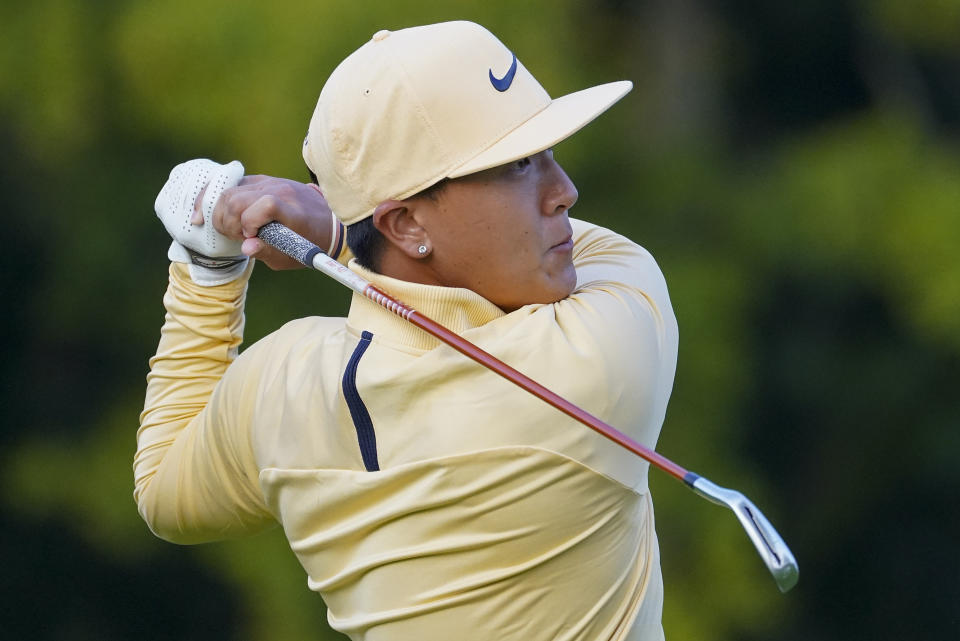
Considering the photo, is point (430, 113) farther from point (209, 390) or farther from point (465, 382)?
point (209, 390)

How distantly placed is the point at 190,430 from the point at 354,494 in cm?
37

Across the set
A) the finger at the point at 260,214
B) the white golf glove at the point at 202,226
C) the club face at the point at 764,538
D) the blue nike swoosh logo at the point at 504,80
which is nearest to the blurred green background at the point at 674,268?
the white golf glove at the point at 202,226

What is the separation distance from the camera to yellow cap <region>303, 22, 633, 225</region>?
205cm

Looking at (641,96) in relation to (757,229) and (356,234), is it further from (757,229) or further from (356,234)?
(356,234)

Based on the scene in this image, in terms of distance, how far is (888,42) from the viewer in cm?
667

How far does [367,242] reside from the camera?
2.17 meters

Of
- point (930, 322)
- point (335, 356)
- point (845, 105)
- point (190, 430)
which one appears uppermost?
point (335, 356)

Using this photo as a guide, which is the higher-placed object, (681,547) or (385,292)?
(385,292)

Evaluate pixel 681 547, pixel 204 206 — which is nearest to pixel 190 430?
pixel 204 206

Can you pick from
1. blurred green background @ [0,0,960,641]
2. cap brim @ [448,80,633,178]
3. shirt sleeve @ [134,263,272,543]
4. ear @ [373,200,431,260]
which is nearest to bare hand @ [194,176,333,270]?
shirt sleeve @ [134,263,272,543]

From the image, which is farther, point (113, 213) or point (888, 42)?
point (888, 42)

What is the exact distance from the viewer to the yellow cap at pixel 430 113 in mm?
2047

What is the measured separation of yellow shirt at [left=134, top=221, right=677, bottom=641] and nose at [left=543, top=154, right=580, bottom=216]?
0.34ft

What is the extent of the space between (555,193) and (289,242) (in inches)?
14.0
